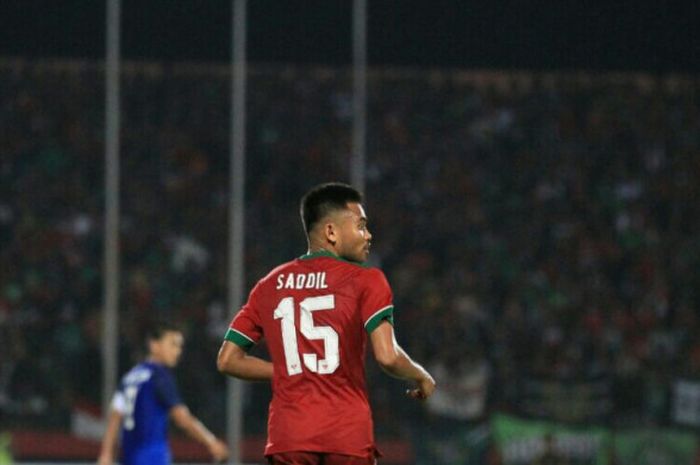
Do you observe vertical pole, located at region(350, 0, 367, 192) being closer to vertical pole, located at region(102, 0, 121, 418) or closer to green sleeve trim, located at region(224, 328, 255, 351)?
vertical pole, located at region(102, 0, 121, 418)

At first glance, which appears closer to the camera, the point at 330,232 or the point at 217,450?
the point at 330,232

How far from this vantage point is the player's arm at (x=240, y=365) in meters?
3.77

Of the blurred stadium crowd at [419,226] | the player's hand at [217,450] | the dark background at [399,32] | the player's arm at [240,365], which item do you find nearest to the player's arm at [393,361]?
the player's arm at [240,365]

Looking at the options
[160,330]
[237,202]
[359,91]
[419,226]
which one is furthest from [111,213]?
[160,330]

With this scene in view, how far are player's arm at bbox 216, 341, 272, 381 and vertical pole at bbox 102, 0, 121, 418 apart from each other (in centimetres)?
751

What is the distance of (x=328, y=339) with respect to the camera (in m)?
3.58

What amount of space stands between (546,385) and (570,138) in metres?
3.23

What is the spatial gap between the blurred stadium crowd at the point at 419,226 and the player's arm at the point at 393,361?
23.7ft

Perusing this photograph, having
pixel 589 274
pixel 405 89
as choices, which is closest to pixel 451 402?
pixel 589 274

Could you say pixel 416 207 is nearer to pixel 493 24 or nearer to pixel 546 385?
pixel 493 24

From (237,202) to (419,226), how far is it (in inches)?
74.4

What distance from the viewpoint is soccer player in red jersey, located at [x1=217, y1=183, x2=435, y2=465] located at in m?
3.58

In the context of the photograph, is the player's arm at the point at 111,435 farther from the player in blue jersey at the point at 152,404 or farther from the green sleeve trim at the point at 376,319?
the green sleeve trim at the point at 376,319

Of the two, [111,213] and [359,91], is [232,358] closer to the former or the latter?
[111,213]
